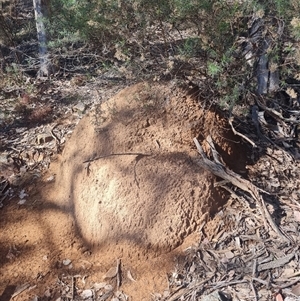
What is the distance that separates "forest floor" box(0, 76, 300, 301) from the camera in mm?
2969

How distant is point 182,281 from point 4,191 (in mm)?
2230

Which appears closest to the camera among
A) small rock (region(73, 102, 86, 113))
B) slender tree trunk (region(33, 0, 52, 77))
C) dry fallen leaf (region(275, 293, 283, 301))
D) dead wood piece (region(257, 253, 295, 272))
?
dry fallen leaf (region(275, 293, 283, 301))

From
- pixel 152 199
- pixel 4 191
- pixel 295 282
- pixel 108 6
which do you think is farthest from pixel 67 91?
pixel 295 282

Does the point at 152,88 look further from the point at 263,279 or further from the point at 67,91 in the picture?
the point at 67,91

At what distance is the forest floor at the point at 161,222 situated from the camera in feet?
9.74

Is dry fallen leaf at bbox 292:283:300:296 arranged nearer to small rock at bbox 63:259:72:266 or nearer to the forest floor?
the forest floor

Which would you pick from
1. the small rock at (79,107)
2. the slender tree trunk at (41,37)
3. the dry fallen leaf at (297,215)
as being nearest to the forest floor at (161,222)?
the dry fallen leaf at (297,215)

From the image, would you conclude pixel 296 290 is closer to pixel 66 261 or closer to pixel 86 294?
pixel 86 294

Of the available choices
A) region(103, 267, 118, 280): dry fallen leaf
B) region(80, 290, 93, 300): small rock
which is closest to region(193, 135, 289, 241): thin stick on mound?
region(103, 267, 118, 280): dry fallen leaf

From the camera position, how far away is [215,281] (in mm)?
2887

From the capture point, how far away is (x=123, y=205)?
131 inches

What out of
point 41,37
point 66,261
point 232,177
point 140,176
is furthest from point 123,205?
point 41,37

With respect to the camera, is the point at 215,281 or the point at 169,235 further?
the point at 169,235

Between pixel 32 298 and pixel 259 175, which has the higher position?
pixel 259 175
